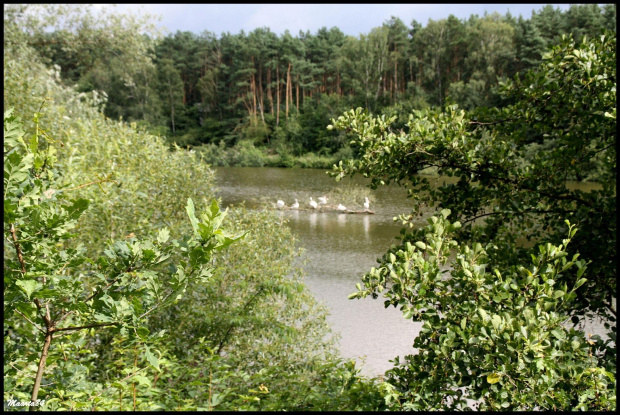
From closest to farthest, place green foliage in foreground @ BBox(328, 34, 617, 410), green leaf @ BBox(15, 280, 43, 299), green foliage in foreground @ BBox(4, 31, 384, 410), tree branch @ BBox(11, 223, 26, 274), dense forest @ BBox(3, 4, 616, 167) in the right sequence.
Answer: green leaf @ BBox(15, 280, 43, 299) → tree branch @ BBox(11, 223, 26, 274) → green foliage in foreground @ BBox(328, 34, 617, 410) → green foliage in foreground @ BBox(4, 31, 384, 410) → dense forest @ BBox(3, 4, 616, 167)

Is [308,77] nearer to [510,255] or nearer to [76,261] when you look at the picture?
[510,255]

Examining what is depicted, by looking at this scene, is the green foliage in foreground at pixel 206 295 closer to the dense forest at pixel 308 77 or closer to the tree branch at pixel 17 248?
the tree branch at pixel 17 248

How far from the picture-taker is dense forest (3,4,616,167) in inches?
1506

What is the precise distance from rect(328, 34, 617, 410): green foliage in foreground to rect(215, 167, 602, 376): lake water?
4.23 feet

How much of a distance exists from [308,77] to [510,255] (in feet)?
162

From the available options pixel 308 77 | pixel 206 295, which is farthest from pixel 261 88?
pixel 206 295

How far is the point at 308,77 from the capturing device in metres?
50.6

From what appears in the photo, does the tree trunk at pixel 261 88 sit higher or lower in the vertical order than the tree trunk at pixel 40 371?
higher

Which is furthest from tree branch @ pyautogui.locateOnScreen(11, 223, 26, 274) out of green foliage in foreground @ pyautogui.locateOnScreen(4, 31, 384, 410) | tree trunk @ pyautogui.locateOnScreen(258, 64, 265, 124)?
tree trunk @ pyautogui.locateOnScreen(258, 64, 265, 124)

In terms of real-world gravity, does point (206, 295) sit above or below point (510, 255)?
below

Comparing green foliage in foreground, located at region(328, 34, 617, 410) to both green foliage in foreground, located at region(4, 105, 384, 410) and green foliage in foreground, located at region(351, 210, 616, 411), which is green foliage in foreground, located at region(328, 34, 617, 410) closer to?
green foliage in foreground, located at region(351, 210, 616, 411)

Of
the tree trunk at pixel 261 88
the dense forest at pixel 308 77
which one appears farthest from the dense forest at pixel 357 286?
the tree trunk at pixel 261 88

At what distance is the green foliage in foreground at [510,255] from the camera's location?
2133mm

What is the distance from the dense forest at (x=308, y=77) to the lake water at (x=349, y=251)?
474 inches
